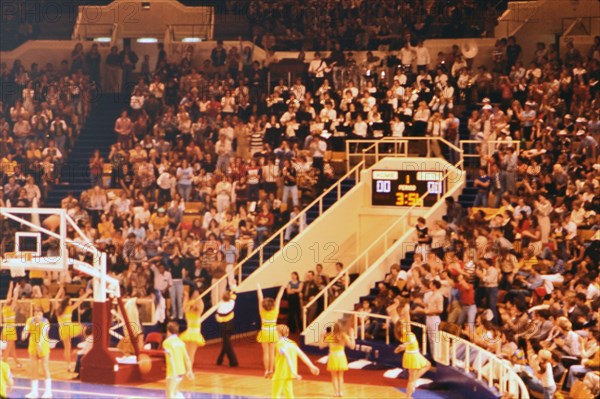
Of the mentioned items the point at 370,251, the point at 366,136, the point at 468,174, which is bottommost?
the point at 370,251

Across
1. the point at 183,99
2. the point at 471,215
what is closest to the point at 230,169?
the point at 183,99

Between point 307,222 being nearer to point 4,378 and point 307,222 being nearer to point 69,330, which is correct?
point 69,330

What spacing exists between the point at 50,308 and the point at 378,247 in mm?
7665

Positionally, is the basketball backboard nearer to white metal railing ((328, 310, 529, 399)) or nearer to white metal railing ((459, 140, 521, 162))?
white metal railing ((328, 310, 529, 399))

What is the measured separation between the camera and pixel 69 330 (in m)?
24.0

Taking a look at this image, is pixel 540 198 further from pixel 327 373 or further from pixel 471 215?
pixel 327 373

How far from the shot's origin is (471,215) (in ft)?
86.6

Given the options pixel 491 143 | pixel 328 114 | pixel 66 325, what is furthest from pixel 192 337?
pixel 328 114

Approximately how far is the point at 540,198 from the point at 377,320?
417 cm

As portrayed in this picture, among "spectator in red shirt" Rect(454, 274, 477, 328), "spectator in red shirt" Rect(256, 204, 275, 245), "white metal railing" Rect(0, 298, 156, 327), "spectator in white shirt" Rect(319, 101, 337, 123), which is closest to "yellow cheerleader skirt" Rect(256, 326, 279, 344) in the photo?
"spectator in red shirt" Rect(454, 274, 477, 328)

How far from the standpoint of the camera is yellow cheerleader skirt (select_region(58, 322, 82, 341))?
23812mm

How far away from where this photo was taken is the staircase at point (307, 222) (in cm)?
2811

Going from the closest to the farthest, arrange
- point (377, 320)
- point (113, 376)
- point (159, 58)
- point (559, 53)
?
point (113, 376), point (377, 320), point (559, 53), point (159, 58)

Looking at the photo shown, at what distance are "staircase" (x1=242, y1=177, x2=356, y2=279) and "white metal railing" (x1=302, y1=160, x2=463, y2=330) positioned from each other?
1.45 m
